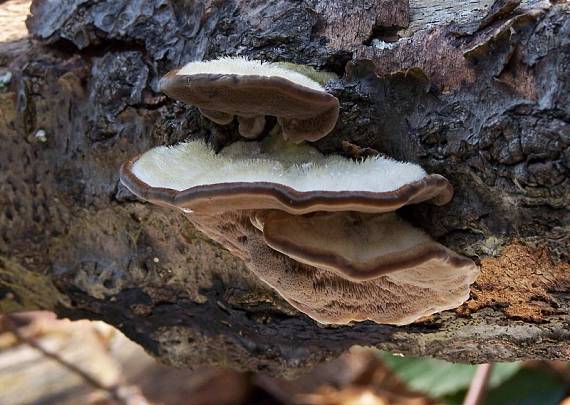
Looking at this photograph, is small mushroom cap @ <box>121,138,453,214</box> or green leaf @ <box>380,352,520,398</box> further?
green leaf @ <box>380,352,520,398</box>

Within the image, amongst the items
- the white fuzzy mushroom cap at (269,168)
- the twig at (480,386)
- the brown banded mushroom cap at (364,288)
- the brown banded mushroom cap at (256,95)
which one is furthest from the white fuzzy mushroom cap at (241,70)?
the twig at (480,386)

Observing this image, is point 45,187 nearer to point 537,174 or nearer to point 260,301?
point 260,301

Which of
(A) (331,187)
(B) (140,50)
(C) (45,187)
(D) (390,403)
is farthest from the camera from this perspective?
(D) (390,403)

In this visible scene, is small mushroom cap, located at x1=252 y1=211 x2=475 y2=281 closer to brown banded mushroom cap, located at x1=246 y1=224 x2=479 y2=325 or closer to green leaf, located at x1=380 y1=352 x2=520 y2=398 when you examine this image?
brown banded mushroom cap, located at x1=246 y1=224 x2=479 y2=325

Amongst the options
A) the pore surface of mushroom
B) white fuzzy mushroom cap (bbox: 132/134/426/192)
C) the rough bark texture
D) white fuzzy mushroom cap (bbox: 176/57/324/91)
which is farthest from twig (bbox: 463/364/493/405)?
white fuzzy mushroom cap (bbox: 176/57/324/91)

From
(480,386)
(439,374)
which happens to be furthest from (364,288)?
(439,374)

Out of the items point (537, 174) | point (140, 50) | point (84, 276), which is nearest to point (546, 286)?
point (537, 174)
